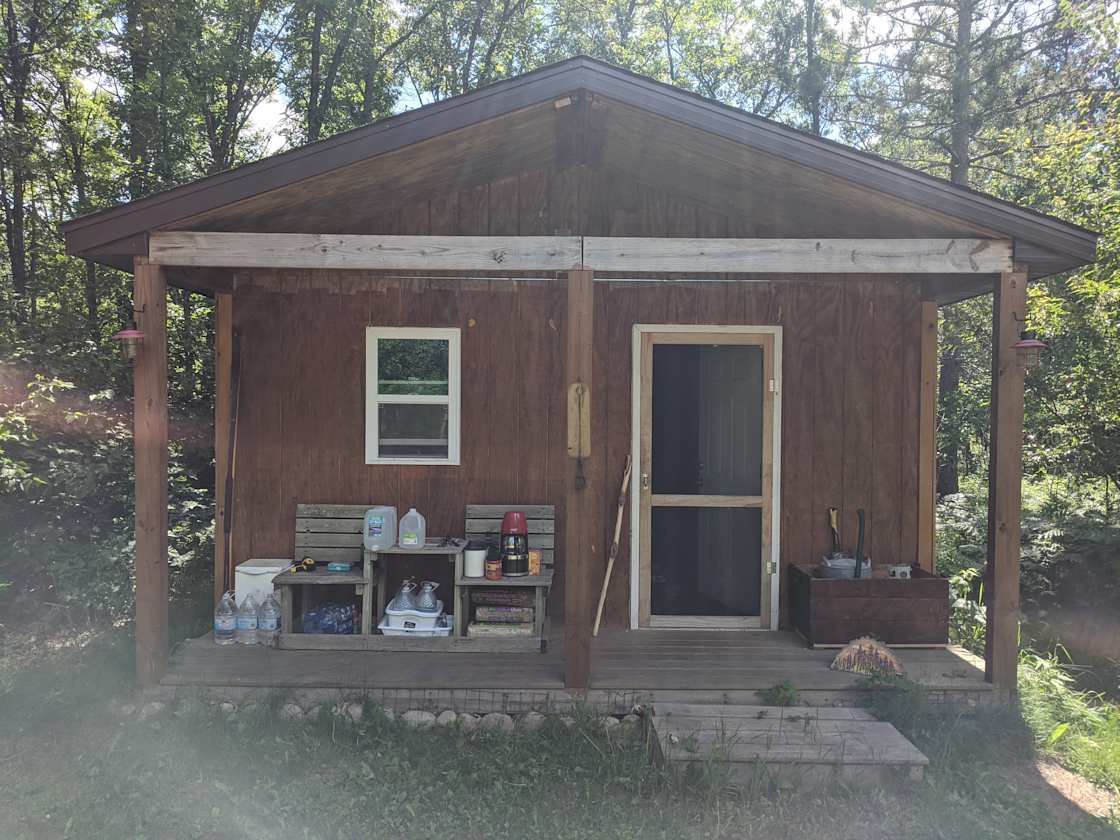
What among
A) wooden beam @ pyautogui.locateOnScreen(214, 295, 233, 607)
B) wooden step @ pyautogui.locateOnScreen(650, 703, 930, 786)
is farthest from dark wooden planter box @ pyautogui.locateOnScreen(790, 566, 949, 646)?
wooden beam @ pyautogui.locateOnScreen(214, 295, 233, 607)

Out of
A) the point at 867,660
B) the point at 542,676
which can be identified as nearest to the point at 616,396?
the point at 542,676

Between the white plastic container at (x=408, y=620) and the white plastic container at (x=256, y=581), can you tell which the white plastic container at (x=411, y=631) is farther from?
the white plastic container at (x=256, y=581)

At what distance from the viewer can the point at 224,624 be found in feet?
15.7

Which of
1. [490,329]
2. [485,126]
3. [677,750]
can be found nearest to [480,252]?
[485,126]

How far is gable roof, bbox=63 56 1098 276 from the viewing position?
375 centimetres

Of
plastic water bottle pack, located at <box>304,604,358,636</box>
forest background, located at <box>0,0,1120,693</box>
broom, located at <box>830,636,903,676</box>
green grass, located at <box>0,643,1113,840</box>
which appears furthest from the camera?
forest background, located at <box>0,0,1120,693</box>

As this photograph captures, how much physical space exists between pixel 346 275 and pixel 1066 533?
6.77 m

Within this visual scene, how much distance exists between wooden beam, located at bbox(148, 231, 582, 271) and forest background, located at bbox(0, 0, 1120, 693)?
9.35 ft

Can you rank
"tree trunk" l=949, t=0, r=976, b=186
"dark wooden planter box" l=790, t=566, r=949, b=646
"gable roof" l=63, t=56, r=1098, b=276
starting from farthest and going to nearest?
"tree trunk" l=949, t=0, r=976, b=186 → "dark wooden planter box" l=790, t=566, r=949, b=646 → "gable roof" l=63, t=56, r=1098, b=276

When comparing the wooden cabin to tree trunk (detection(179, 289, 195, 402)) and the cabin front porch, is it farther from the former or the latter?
tree trunk (detection(179, 289, 195, 402))

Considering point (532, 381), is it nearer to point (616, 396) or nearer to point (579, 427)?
point (616, 396)

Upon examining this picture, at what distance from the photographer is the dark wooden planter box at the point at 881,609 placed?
4.61 metres

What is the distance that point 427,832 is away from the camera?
10.0 ft

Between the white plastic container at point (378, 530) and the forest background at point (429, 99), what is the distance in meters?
1.75
